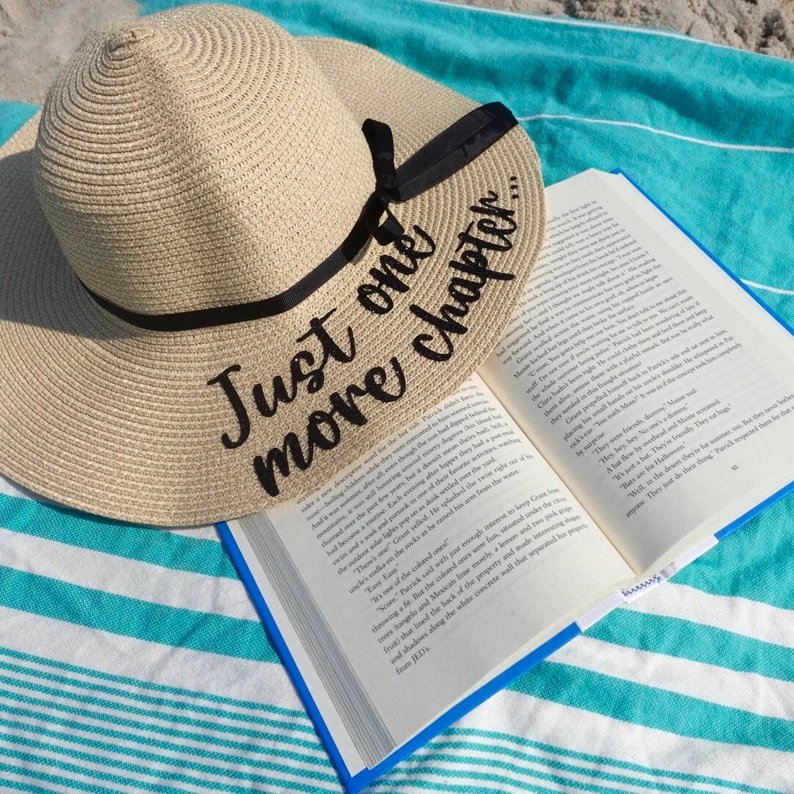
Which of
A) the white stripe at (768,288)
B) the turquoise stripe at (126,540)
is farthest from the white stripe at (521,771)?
the white stripe at (768,288)

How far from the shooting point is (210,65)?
22.7 inches

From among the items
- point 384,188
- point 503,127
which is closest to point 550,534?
point 384,188

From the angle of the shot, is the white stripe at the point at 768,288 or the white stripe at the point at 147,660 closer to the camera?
the white stripe at the point at 147,660

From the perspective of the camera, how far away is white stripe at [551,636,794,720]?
61 centimetres

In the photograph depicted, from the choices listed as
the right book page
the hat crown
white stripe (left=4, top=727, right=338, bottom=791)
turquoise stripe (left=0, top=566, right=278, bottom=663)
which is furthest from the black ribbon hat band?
white stripe (left=4, top=727, right=338, bottom=791)

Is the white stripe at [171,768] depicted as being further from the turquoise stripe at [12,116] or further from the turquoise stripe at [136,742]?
the turquoise stripe at [12,116]

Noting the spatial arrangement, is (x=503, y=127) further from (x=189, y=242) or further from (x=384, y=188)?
(x=189, y=242)

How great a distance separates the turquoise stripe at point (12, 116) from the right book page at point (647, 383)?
2.33 ft

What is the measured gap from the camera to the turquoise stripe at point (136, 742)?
1.91ft

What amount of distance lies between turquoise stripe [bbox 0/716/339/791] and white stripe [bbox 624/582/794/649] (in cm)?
31

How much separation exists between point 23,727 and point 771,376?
73 centimetres

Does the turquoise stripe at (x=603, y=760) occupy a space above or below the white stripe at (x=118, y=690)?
below

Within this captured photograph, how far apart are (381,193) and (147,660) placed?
18.4 inches

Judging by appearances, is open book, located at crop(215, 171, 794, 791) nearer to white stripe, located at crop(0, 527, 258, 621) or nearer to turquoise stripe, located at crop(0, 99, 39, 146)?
white stripe, located at crop(0, 527, 258, 621)
